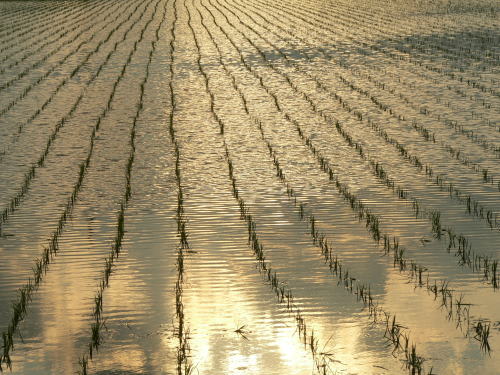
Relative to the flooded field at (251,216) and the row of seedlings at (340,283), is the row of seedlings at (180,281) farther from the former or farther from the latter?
the row of seedlings at (340,283)

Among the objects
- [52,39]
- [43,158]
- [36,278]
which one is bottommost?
[52,39]

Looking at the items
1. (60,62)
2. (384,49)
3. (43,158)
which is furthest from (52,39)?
(43,158)

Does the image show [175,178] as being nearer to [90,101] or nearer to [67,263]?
[67,263]

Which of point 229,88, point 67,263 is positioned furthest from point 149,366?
point 229,88

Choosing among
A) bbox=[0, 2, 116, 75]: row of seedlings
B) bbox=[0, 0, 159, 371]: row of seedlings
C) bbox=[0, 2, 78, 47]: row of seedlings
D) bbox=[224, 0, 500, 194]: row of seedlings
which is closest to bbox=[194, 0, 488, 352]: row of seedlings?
bbox=[224, 0, 500, 194]: row of seedlings

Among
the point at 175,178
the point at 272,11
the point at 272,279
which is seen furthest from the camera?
the point at 272,11

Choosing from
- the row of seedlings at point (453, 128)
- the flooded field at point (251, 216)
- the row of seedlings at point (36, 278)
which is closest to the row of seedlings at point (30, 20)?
the flooded field at point (251, 216)

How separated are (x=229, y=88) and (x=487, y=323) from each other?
9.64 meters

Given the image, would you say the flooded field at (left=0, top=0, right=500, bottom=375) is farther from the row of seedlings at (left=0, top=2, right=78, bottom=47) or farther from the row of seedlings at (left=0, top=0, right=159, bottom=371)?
the row of seedlings at (left=0, top=2, right=78, bottom=47)

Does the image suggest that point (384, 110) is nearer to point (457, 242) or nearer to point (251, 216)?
point (251, 216)

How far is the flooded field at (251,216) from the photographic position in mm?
4508

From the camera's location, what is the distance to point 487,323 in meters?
4.69

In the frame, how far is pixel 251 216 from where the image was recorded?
23.1 feet

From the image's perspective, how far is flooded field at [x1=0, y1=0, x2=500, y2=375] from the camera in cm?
451
